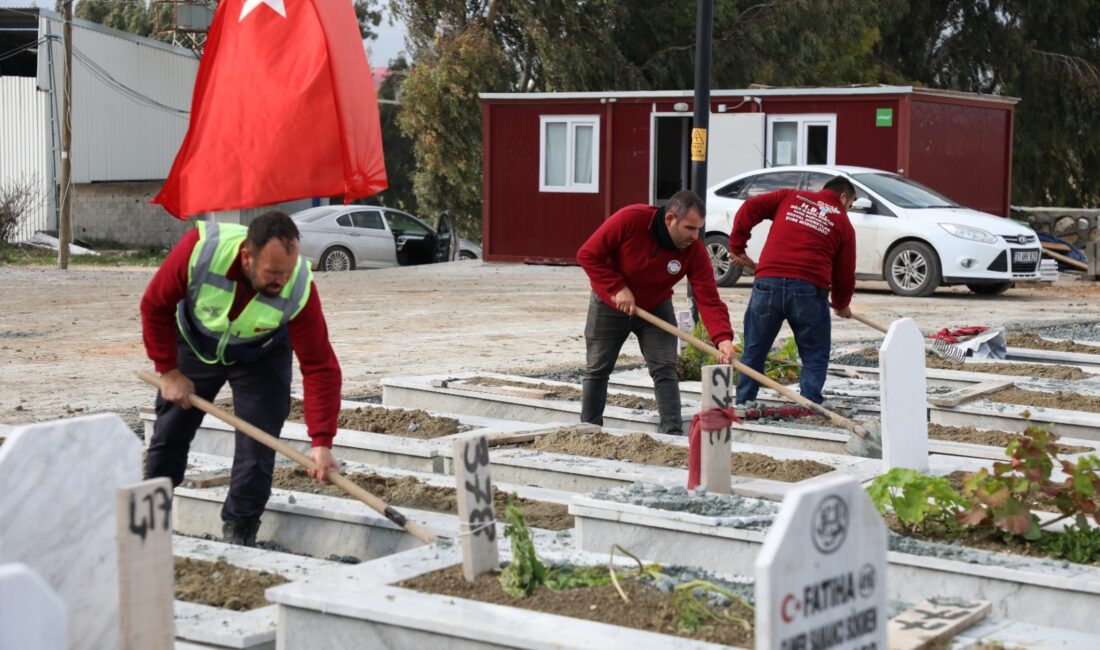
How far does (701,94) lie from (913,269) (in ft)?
27.9

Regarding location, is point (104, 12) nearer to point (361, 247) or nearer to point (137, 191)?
point (137, 191)

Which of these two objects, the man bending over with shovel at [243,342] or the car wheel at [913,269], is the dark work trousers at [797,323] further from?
the car wheel at [913,269]

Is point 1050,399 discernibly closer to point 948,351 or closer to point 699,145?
point 948,351

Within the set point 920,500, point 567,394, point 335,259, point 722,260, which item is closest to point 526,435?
point 567,394

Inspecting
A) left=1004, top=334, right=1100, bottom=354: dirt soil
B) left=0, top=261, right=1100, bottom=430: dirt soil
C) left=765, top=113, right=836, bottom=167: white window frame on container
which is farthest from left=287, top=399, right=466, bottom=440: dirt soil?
left=765, top=113, right=836, bottom=167: white window frame on container

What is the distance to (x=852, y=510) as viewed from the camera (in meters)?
3.60

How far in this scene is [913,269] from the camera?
20.1 meters

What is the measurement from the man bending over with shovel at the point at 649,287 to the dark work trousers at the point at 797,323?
84 cm

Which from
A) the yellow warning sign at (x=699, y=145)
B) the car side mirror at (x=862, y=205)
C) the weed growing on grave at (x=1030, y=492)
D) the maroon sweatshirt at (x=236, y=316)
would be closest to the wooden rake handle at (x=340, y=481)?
the maroon sweatshirt at (x=236, y=316)

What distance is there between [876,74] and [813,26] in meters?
2.59

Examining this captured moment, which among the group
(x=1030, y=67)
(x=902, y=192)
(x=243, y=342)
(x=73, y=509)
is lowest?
(x=73, y=509)

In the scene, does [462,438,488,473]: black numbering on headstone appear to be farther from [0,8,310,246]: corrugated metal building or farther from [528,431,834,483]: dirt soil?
[0,8,310,246]: corrugated metal building

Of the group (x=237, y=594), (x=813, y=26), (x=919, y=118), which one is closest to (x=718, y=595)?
(x=237, y=594)

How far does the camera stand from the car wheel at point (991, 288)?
2048 cm
